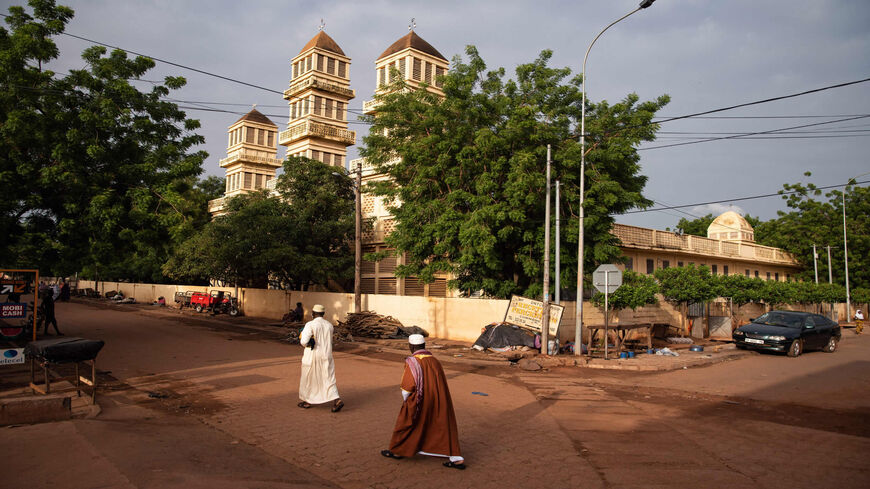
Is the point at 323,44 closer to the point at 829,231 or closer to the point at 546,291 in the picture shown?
the point at 546,291

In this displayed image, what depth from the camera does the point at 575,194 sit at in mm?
17641

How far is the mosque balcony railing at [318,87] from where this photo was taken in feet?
124

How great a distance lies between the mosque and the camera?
96.3ft

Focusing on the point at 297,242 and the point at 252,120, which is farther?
the point at 252,120

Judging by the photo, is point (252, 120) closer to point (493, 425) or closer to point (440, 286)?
point (440, 286)

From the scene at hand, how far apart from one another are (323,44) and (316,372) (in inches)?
1410

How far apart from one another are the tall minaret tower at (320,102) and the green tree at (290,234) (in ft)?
29.4

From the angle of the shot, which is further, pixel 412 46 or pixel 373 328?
pixel 412 46

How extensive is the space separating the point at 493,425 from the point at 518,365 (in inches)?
289

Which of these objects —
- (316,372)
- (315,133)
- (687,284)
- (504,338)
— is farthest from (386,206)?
(315,133)

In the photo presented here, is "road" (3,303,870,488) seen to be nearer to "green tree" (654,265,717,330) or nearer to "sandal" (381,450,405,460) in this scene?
"sandal" (381,450,405,460)

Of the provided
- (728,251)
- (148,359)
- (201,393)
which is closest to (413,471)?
(201,393)

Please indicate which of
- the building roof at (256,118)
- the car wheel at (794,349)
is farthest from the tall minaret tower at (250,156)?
the car wheel at (794,349)

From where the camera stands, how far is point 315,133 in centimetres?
3800
